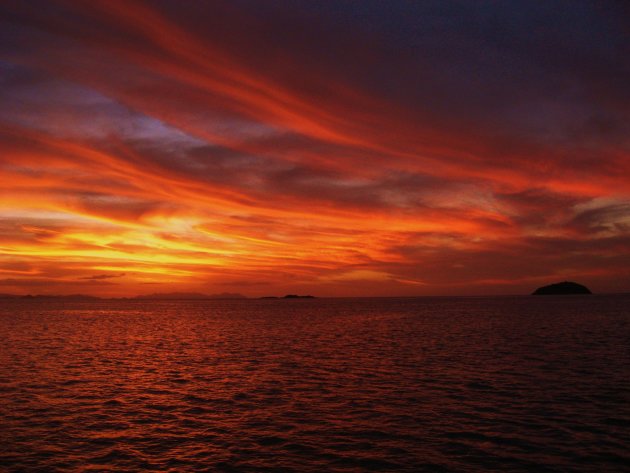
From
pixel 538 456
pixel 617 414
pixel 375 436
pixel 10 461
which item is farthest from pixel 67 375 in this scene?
pixel 617 414

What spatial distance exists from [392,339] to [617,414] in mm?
50328

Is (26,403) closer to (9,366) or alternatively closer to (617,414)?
(9,366)

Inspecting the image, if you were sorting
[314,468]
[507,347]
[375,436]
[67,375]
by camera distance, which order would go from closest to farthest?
1. [314,468]
2. [375,436]
3. [67,375]
4. [507,347]

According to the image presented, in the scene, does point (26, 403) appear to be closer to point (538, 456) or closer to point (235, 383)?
point (235, 383)

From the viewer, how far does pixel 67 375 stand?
46219mm

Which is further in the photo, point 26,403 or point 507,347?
point 507,347

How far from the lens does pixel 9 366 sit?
51.3 metres

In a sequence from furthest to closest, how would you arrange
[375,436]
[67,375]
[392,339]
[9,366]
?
[392,339] → [9,366] → [67,375] → [375,436]

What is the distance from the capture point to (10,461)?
2294 centimetres

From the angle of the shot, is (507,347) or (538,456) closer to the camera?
(538,456)

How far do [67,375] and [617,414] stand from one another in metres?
45.2

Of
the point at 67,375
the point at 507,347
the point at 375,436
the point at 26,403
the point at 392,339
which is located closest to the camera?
the point at 375,436

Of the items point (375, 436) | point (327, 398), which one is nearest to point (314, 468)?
point (375, 436)

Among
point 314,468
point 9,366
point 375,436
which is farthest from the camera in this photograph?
point 9,366
